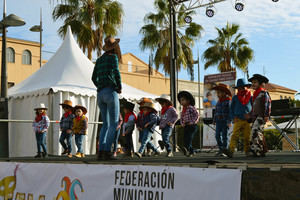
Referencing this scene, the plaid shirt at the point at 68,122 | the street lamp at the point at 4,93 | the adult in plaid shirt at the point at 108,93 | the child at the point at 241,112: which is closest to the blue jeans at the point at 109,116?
the adult in plaid shirt at the point at 108,93

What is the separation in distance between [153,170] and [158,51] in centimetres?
2078

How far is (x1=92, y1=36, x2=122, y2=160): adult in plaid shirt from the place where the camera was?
6.43 m

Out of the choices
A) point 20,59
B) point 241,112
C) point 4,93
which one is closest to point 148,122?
point 241,112

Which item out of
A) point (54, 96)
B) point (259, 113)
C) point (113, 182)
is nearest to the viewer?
point (113, 182)

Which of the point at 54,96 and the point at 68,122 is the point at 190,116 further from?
the point at 54,96

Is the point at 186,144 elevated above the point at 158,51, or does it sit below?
below

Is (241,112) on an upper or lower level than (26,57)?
lower

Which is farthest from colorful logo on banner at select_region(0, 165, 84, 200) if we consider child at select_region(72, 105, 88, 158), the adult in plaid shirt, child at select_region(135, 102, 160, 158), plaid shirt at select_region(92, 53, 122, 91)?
child at select_region(72, 105, 88, 158)

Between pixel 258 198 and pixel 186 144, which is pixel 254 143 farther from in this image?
pixel 258 198

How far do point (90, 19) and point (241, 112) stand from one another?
1647cm

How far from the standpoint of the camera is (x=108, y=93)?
644cm

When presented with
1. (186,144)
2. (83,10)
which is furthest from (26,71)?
(186,144)

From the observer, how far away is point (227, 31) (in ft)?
100

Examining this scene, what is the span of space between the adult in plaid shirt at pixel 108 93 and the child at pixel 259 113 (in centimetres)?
239
